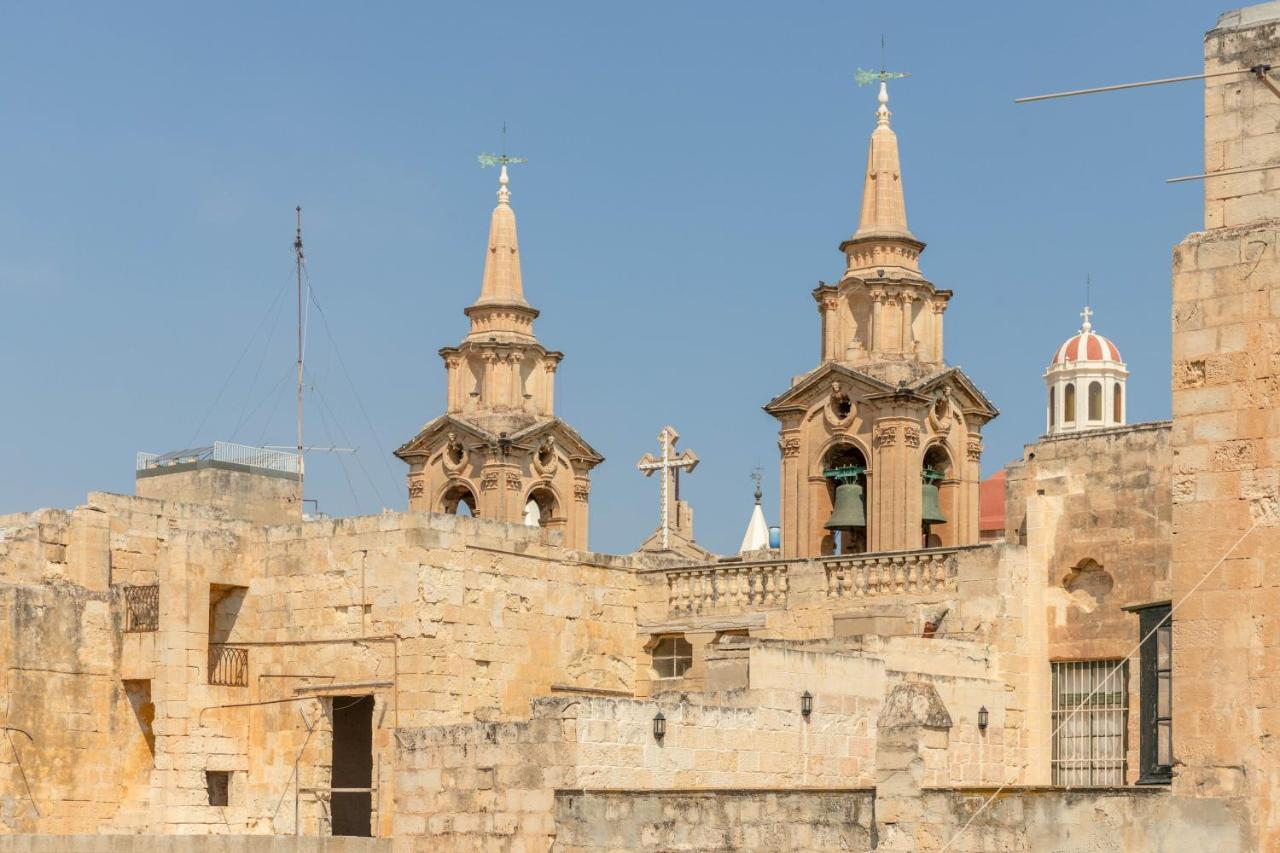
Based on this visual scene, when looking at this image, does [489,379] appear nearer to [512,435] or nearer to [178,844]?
[512,435]

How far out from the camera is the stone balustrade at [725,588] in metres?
26.4

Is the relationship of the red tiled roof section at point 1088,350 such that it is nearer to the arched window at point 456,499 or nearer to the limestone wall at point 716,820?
the arched window at point 456,499

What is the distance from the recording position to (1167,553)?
24844mm

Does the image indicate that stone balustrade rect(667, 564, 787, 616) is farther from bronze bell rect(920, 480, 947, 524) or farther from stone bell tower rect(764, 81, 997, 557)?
bronze bell rect(920, 480, 947, 524)

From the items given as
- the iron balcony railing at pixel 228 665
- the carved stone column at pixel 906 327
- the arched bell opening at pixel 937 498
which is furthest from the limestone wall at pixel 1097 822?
the carved stone column at pixel 906 327

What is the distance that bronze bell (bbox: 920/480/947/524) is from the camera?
113 feet

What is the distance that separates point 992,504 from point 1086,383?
6939 mm

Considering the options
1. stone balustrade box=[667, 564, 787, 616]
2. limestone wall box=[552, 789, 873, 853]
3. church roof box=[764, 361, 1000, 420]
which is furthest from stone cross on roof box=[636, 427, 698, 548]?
limestone wall box=[552, 789, 873, 853]

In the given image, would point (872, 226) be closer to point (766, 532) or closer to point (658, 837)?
point (658, 837)

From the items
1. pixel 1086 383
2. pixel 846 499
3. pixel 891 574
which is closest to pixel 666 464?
pixel 846 499

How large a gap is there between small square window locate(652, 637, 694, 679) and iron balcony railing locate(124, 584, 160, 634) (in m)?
5.96

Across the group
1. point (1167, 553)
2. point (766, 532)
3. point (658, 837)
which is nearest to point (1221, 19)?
point (658, 837)

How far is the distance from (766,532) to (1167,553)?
40809 millimetres

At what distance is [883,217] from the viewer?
1420 inches
